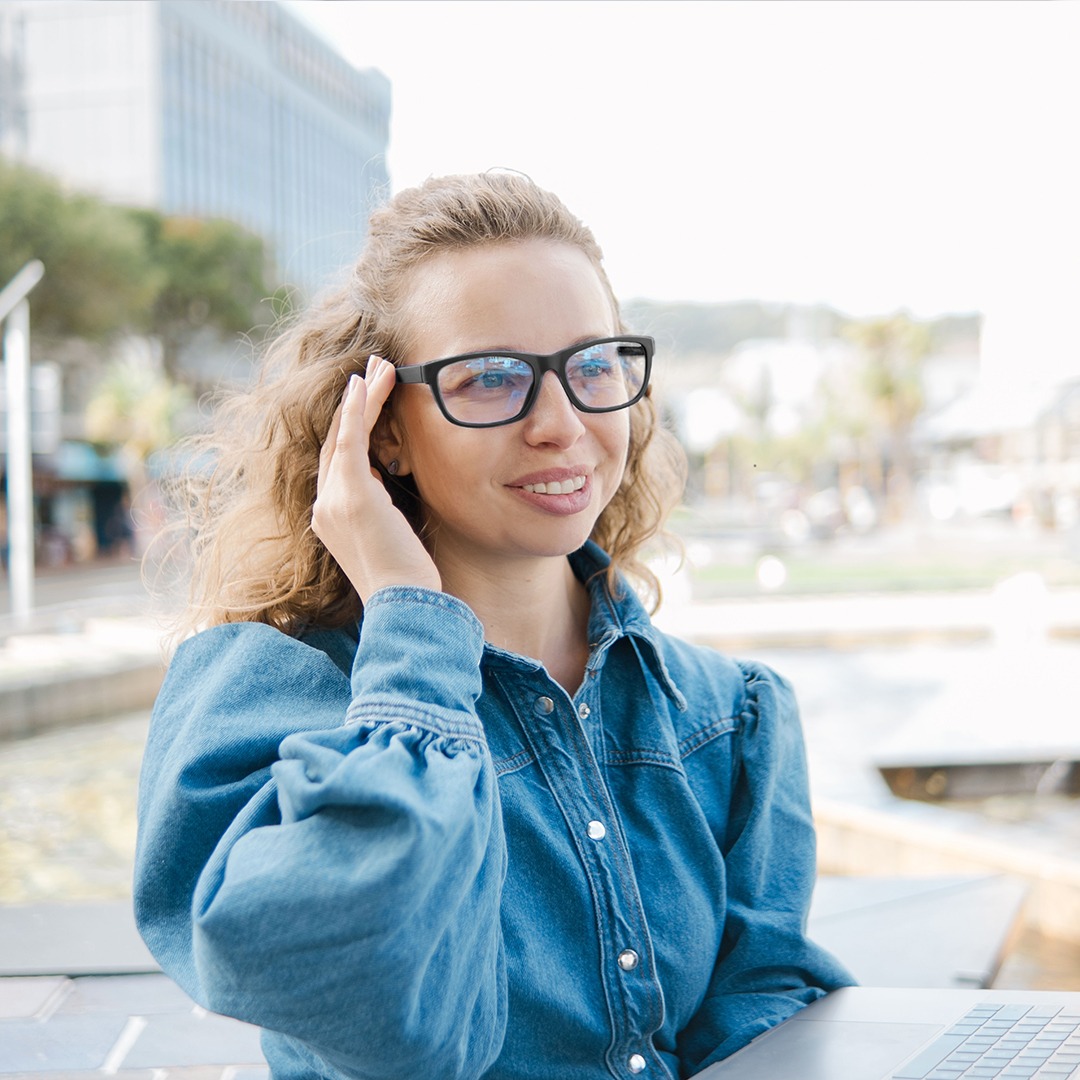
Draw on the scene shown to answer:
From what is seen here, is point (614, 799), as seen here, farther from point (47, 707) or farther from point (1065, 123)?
point (1065, 123)

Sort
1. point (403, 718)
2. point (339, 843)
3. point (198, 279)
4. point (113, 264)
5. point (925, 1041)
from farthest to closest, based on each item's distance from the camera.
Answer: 1. point (198, 279)
2. point (113, 264)
3. point (925, 1041)
4. point (403, 718)
5. point (339, 843)

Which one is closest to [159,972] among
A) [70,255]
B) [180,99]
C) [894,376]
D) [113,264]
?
[70,255]

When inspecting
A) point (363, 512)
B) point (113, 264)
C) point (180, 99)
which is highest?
point (180, 99)

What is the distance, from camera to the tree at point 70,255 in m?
23.5

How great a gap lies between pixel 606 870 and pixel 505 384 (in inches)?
20.5

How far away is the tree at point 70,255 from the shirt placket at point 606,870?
24330 millimetres

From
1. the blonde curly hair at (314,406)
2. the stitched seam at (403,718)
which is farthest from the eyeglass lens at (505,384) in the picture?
the stitched seam at (403,718)

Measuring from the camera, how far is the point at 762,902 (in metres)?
1.39

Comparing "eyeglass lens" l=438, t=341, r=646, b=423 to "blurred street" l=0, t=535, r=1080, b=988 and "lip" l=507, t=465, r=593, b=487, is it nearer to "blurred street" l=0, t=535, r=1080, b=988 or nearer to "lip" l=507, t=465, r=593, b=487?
"lip" l=507, t=465, r=593, b=487

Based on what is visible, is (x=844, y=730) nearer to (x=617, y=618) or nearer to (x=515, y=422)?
(x=617, y=618)

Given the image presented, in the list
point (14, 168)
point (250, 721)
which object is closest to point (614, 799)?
point (250, 721)

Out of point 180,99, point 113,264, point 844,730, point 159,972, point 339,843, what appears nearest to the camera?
point 339,843

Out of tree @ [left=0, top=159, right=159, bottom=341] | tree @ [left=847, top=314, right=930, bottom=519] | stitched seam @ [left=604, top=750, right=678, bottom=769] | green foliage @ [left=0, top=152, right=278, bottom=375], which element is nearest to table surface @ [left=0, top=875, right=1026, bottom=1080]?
stitched seam @ [left=604, top=750, right=678, bottom=769]

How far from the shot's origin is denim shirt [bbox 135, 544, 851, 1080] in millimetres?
942
